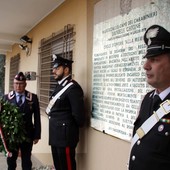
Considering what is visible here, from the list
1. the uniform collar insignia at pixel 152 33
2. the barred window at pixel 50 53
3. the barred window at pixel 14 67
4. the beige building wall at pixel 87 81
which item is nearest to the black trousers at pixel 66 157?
the beige building wall at pixel 87 81

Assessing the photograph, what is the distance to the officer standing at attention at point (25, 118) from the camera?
4.39 m

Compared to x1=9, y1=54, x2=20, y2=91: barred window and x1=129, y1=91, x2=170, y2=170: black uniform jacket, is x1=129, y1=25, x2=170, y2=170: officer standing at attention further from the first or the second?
x1=9, y1=54, x2=20, y2=91: barred window

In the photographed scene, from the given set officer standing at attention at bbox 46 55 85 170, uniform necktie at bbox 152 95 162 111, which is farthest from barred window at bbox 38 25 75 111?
uniform necktie at bbox 152 95 162 111

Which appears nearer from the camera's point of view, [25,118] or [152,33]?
[152,33]

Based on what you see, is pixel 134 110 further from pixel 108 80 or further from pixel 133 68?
pixel 108 80

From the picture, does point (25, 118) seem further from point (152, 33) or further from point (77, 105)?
point (152, 33)

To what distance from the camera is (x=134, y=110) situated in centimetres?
285

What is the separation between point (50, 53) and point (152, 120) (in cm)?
450

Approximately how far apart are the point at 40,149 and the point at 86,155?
2.74 m

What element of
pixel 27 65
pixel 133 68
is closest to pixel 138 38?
pixel 133 68

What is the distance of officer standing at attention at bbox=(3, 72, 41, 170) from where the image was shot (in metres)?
4.39

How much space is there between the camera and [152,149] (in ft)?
5.95

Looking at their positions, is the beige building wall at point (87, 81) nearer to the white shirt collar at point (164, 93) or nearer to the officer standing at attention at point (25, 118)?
the officer standing at attention at point (25, 118)

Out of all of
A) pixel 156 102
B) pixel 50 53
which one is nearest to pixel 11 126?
pixel 50 53
